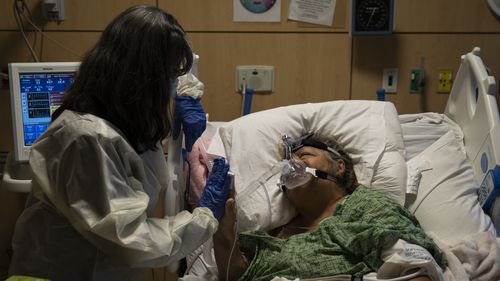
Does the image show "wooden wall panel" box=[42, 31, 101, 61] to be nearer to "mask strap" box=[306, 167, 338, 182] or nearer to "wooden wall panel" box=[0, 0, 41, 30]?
"wooden wall panel" box=[0, 0, 41, 30]

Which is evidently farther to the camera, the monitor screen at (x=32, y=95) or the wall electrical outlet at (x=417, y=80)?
the wall electrical outlet at (x=417, y=80)

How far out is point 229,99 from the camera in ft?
9.01

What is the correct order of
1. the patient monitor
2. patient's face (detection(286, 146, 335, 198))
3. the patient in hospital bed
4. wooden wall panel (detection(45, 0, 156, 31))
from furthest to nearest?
1. wooden wall panel (detection(45, 0, 156, 31))
2. the patient monitor
3. patient's face (detection(286, 146, 335, 198))
4. the patient in hospital bed

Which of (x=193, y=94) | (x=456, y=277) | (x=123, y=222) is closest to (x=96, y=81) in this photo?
(x=123, y=222)

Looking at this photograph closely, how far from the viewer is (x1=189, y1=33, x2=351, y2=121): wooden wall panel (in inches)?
105

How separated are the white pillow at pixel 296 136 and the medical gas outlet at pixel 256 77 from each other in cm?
49

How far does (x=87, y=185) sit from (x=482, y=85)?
1.61 meters

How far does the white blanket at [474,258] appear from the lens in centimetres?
172

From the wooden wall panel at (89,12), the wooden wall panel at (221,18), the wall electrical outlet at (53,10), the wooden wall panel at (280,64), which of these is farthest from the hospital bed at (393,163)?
the wall electrical outlet at (53,10)

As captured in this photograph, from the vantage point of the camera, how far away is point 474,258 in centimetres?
176

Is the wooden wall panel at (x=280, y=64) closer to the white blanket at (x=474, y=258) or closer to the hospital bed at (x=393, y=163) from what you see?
the hospital bed at (x=393, y=163)

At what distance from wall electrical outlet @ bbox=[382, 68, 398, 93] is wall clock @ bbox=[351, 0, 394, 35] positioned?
22cm

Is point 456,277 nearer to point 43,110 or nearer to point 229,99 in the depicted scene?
point 229,99

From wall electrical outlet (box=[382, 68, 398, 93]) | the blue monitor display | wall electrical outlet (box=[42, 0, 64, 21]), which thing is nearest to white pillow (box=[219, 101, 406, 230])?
wall electrical outlet (box=[382, 68, 398, 93])
